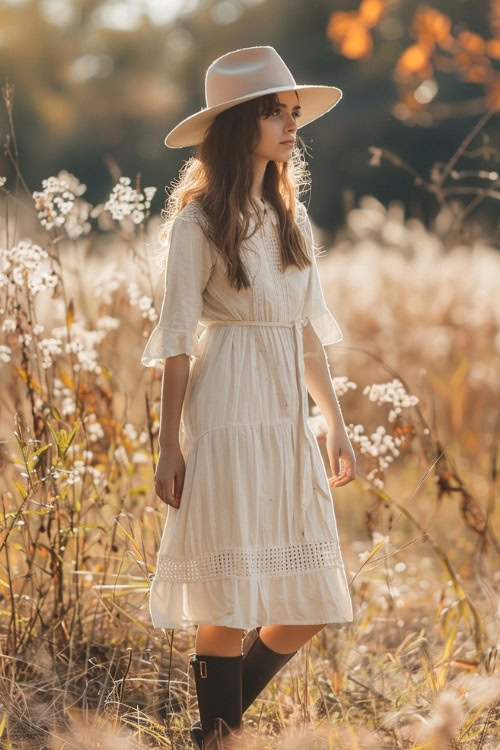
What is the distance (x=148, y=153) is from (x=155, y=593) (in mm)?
16675

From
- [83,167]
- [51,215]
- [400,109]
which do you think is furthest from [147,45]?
[51,215]

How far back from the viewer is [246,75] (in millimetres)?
2160

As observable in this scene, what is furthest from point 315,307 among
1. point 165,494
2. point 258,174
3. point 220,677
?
point 220,677

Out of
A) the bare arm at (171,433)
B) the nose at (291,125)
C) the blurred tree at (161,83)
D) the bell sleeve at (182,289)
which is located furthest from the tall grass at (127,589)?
the blurred tree at (161,83)

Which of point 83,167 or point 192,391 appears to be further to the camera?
point 83,167

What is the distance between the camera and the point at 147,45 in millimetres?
20875

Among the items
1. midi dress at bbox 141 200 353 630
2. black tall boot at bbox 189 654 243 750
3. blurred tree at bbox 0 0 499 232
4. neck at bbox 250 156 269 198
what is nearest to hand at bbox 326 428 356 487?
midi dress at bbox 141 200 353 630

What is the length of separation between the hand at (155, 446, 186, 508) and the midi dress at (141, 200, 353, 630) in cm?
2

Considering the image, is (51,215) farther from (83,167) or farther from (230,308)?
(83,167)

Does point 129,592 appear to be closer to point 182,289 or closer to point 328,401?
point 328,401

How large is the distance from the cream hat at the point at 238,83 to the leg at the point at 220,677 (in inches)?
41.6

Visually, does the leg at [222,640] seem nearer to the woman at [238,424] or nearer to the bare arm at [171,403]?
the woman at [238,424]

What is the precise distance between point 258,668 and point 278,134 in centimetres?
114

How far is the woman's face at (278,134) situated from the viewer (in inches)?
85.1
